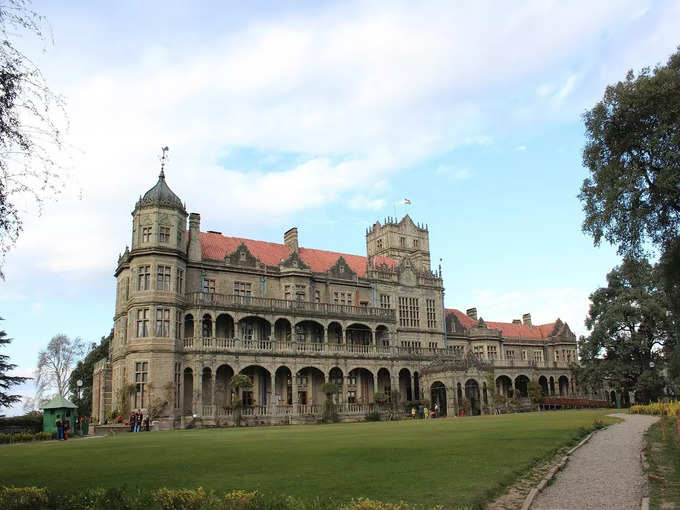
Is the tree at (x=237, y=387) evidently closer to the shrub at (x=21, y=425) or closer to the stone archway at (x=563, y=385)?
the shrub at (x=21, y=425)

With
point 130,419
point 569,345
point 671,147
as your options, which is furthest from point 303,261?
point 569,345

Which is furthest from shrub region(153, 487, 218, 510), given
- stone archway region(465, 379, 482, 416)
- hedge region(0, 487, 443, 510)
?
stone archway region(465, 379, 482, 416)

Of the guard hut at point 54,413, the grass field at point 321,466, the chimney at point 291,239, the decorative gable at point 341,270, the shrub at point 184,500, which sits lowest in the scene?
the grass field at point 321,466

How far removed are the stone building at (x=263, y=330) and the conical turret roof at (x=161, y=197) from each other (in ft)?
0.28

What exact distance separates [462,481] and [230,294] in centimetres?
3679

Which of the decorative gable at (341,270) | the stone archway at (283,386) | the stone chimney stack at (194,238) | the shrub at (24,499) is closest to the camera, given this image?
the shrub at (24,499)

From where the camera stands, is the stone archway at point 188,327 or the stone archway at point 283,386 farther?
the stone archway at point 283,386

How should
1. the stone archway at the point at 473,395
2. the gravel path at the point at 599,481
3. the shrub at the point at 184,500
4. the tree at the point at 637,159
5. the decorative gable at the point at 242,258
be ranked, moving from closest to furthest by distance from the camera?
1. the shrub at the point at 184,500
2. the gravel path at the point at 599,481
3. the tree at the point at 637,159
4. the decorative gable at the point at 242,258
5. the stone archway at the point at 473,395

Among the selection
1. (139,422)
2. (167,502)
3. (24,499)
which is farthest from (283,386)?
(167,502)

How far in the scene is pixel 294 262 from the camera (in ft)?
168

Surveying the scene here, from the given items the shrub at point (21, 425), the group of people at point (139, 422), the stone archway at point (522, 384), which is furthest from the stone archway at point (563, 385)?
the shrub at point (21, 425)

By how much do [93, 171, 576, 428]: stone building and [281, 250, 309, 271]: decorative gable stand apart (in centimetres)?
9

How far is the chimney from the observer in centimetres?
5391

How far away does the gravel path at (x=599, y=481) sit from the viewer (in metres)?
10.6
